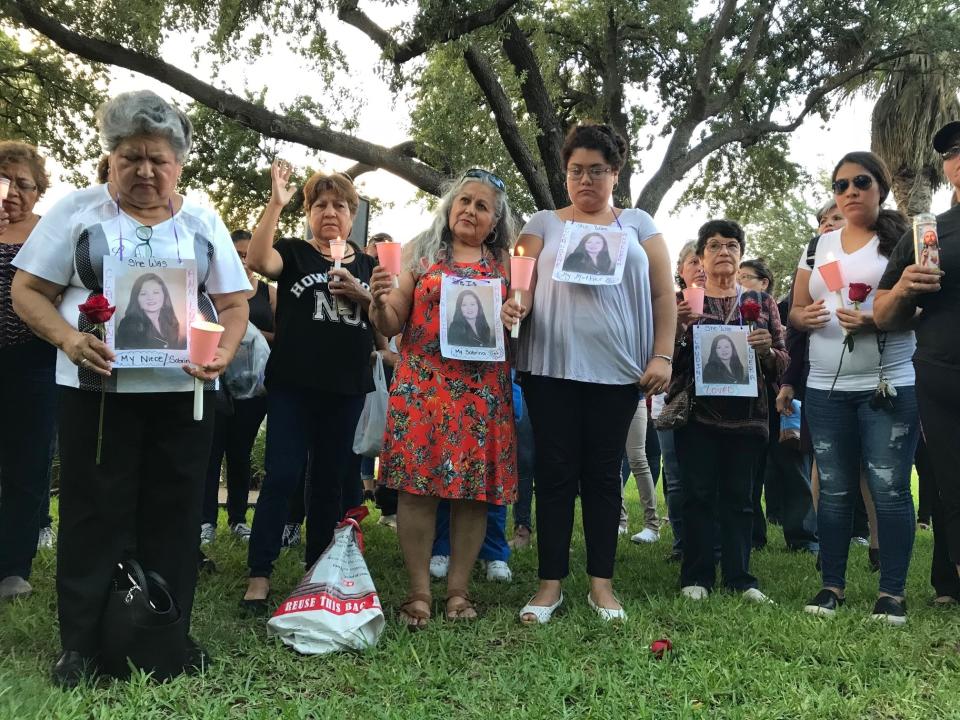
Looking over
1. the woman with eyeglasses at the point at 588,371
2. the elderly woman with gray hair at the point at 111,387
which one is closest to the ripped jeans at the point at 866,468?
the woman with eyeglasses at the point at 588,371

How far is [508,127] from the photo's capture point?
1270 centimetres

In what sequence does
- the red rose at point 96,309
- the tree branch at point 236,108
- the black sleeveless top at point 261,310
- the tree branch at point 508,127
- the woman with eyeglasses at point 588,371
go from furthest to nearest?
the tree branch at point 508,127 < the tree branch at point 236,108 < the black sleeveless top at point 261,310 < the woman with eyeglasses at point 588,371 < the red rose at point 96,309

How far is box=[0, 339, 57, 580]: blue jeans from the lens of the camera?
3.84 metres

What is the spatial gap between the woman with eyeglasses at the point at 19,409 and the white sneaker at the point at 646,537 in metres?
4.11

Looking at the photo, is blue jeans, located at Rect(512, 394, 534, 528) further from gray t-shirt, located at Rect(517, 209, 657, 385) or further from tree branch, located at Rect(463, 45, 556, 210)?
tree branch, located at Rect(463, 45, 556, 210)

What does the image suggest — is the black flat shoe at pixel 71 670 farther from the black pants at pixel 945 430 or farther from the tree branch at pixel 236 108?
the tree branch at pixel 236 108

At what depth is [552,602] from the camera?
382 cm

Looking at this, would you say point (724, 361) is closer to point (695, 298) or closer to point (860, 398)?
point (695, 298)

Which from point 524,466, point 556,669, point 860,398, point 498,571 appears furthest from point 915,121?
point 556,669

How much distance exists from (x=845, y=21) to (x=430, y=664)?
15518 mm

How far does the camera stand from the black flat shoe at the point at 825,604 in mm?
3805

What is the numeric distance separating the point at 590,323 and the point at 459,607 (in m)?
1.48

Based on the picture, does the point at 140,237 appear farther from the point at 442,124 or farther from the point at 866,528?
the point at 442,124

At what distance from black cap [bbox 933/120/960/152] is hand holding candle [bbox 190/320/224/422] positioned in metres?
3.16
